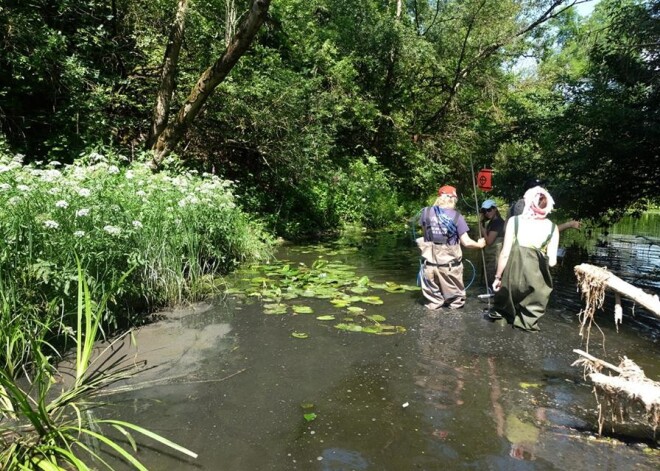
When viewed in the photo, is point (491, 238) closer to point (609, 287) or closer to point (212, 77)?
point (609, 287)

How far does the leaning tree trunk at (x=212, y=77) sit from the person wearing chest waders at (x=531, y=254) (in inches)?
243

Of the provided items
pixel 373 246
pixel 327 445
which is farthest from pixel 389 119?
pixel 327 445

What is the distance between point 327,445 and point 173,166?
8.49 m

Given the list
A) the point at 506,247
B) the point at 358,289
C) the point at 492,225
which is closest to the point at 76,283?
the point at 358,289

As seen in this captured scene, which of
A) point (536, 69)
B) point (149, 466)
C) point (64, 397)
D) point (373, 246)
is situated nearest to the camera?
point (149, 466)

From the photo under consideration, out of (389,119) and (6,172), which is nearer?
(6,172)

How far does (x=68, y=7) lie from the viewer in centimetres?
997

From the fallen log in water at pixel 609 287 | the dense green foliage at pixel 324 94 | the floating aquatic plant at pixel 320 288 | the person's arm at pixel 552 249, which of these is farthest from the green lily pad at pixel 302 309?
the dense green foliage at pixel 324 94

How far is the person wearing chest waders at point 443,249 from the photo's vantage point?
640 cm

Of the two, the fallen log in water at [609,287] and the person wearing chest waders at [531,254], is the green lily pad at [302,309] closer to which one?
the person wearing chest waders at [531,254]

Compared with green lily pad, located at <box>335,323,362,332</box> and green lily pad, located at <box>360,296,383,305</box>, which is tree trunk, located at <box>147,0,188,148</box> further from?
green lily pad, located at <box>335,323,362,332</box>

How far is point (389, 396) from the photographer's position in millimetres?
4168

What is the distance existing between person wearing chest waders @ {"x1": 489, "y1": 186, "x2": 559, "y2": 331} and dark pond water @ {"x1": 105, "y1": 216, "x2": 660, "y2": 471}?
0.51 metres

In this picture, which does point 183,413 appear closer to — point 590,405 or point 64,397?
point 64,397
